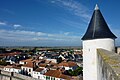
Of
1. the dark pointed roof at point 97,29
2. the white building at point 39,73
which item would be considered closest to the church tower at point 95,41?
the dark pointed roof at point 97,29

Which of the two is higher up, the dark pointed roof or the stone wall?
the dark pointed roof

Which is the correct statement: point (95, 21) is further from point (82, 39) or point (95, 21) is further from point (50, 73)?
point (50, 73)

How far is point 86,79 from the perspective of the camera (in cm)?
749

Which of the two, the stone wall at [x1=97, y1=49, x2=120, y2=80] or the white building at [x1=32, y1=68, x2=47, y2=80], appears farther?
the white building at [x1=32, y1=68, x2=47, y2=80]

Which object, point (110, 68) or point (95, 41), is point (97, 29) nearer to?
point (95, 41)

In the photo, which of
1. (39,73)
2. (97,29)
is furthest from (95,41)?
(39,73)

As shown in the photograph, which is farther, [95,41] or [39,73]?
[39,73]

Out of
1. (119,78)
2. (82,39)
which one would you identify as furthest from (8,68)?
(119,78)

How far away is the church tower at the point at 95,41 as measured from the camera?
7.11 m

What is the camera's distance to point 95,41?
23.5ft

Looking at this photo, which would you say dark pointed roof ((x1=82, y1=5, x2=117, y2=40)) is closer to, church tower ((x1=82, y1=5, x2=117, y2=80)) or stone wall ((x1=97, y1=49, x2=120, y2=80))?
church tower ((x1=82, y1=5, x2=117, y2=80))

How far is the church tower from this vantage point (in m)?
7.11

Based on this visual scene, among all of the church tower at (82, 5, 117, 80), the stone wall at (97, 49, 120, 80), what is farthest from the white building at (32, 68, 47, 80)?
the stone wall at (97, 49, 120, 80)

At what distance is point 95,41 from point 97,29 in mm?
607
